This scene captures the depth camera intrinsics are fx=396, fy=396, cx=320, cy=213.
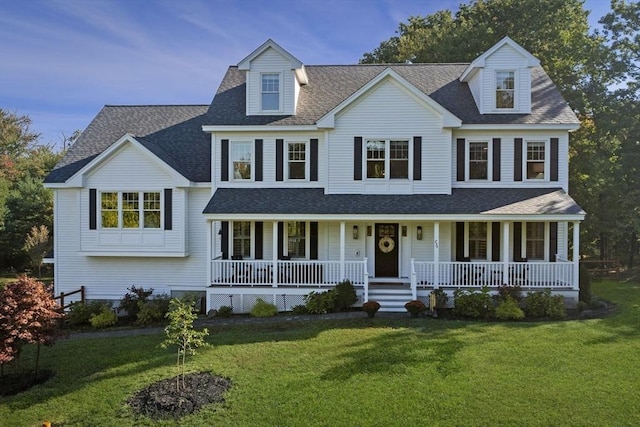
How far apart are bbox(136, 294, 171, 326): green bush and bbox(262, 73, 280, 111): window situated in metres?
8.61

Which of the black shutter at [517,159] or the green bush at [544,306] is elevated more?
the black shutter at [517,159]

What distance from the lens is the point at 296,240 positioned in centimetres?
1620

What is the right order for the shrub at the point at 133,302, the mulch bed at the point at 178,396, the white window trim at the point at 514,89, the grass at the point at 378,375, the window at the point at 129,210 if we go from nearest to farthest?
the grass at the point at 378,375 < the mulch bed at the point at 178,396 < the shrub at the point at 133,302 < the window at the point at 129,210 < the white window trim at the point at 514,89

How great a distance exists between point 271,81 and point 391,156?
589 cm

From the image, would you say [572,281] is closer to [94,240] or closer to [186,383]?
[186,383]

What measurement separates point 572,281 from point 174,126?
17587 millimetres

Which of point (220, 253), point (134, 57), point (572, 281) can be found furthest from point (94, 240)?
point (572, 281)

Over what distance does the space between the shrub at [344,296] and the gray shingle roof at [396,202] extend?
2601 millimetres

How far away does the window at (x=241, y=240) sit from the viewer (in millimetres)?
16359

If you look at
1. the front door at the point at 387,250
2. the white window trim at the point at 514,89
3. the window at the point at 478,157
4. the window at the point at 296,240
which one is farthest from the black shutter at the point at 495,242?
the window at the point at 296,240

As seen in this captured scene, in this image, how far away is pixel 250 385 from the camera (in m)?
7.95

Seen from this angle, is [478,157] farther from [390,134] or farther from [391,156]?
[390,134]

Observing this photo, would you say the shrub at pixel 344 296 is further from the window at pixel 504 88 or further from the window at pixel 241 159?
the window at pixel 504 88

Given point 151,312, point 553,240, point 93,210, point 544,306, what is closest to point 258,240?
point 151,312
